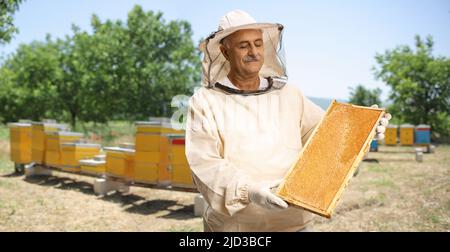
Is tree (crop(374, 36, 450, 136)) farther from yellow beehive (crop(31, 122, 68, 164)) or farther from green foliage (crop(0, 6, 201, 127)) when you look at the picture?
yellow beehive (crop(31, 122, 68, 164))

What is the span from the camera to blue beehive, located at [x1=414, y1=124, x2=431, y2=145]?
1543cm

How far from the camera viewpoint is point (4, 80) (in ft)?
86.2

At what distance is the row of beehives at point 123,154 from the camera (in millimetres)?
6309

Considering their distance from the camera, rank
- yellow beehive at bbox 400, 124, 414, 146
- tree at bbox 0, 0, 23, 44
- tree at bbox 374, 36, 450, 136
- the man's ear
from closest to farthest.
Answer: the man's ear
tree at bbox 0, 0, 23, 44
yellow beehive at bbox 400, 124, 414, 146
tree at bbox 374, 36, 450, 136

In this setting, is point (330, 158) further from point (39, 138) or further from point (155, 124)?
point (39, 138)

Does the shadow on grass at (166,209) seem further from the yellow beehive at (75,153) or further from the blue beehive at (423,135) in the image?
the blue beehive at (423,135)

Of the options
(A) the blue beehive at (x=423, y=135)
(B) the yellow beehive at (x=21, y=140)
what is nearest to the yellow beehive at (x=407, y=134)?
(A) the blue beehive at (x=423, y=135)

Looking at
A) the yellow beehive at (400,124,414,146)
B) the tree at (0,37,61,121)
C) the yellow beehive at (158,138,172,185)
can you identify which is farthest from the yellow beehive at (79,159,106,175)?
the tree at (0,37,61,121)

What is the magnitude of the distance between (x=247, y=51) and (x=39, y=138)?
8.74m

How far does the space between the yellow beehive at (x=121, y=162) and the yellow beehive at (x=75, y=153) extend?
1.21 m

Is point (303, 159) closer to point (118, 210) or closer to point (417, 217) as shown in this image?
point (417, 217)

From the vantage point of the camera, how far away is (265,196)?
1479mm

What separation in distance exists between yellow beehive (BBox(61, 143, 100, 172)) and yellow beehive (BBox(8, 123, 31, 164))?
6.57 ft

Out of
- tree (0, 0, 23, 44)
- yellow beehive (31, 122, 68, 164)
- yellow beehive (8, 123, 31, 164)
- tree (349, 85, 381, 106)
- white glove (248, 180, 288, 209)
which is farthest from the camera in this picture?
tree (349, 85, 381, 106)
